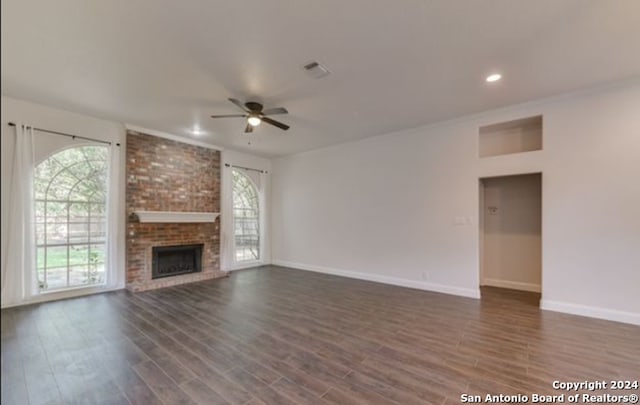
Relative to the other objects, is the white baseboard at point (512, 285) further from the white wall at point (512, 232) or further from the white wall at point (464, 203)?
the white wall at point (464, 203)

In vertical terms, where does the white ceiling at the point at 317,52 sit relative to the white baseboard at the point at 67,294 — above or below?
above

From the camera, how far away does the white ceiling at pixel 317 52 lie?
7.65 ft

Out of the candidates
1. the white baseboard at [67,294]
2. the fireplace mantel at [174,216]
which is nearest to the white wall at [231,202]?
the fireplace mantel at [174,216]

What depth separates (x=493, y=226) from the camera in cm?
522

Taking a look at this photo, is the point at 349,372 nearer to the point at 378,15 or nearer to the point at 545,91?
the point at 378,15

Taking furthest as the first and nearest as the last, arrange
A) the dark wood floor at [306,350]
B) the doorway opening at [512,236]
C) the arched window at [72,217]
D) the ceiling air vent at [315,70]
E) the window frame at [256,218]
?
the window frame at [256,218] → the doorway opening at [512,236] → the arched window at [72,217] → the ceiling air vent at [315,70] → the dark wood floor at [306,350]

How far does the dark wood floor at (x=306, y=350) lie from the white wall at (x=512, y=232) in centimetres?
74

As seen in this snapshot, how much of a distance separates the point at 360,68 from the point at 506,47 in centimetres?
143

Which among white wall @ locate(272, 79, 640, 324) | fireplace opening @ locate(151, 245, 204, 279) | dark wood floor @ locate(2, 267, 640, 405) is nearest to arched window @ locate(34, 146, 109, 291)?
dark wood floor @ locate(2, 267, 640, 405)

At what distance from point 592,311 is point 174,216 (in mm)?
6659

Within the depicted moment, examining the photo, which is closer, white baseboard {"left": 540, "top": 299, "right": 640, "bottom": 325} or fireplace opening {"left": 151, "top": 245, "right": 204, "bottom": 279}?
white baseboard {"left": 540, "top": 299, "right": 640, "bottom": 325}

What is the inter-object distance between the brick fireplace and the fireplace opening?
0.13ft

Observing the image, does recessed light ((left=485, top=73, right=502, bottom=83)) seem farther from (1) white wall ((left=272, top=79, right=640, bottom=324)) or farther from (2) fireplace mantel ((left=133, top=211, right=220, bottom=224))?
(2) fireplace mantel ((left=133, top=211, right=220, bottom=224))

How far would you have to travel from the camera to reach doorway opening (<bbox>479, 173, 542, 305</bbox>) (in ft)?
15.6
